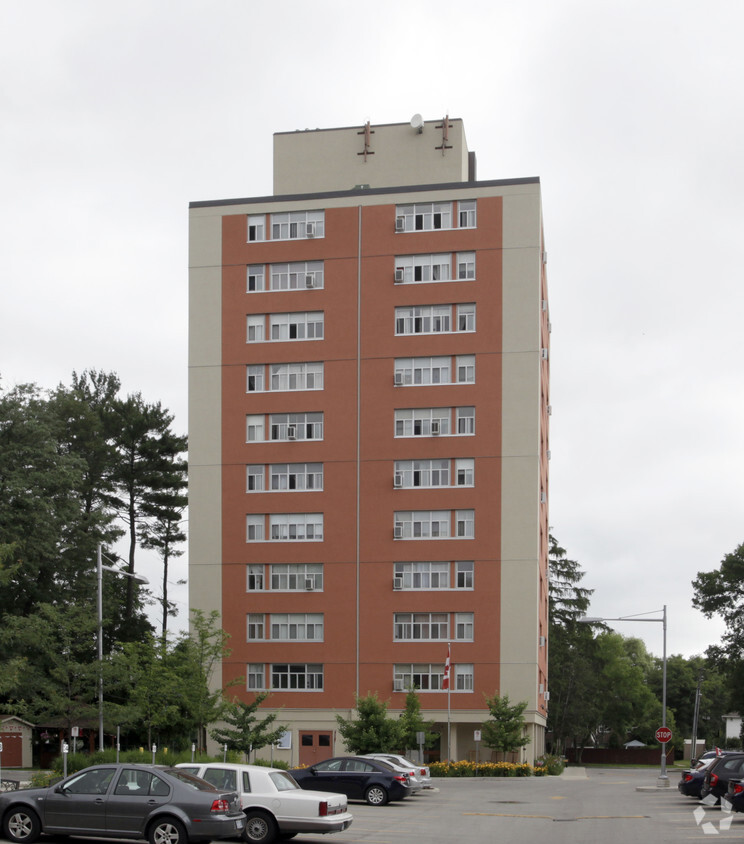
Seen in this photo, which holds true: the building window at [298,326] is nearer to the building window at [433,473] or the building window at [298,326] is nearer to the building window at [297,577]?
the building window at [433,473]

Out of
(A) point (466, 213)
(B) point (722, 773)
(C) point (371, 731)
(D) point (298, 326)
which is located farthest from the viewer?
(D) point (298, 326)

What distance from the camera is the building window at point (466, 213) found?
61.7 meters

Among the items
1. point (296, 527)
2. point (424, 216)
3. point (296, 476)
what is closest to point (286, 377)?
point (296, 476)

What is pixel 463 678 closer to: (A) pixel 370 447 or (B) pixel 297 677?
(B) pixel 297 677

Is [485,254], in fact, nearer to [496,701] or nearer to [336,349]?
[336,349]

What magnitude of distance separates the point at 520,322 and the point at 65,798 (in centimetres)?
4380

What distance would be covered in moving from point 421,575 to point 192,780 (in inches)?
1566

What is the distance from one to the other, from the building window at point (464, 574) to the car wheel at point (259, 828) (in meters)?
37.6

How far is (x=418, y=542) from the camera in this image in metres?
60.1

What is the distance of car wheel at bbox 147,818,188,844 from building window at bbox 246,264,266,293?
4569 centimetres

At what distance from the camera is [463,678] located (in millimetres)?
58688

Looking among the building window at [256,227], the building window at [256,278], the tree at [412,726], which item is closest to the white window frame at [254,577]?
the tree at [412,726]

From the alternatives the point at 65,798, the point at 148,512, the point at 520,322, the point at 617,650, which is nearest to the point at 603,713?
the point at 617,650

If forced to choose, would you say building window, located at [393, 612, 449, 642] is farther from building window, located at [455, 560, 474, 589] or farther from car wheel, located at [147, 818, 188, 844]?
car wheel, located at [147, 818, 188, 844]
